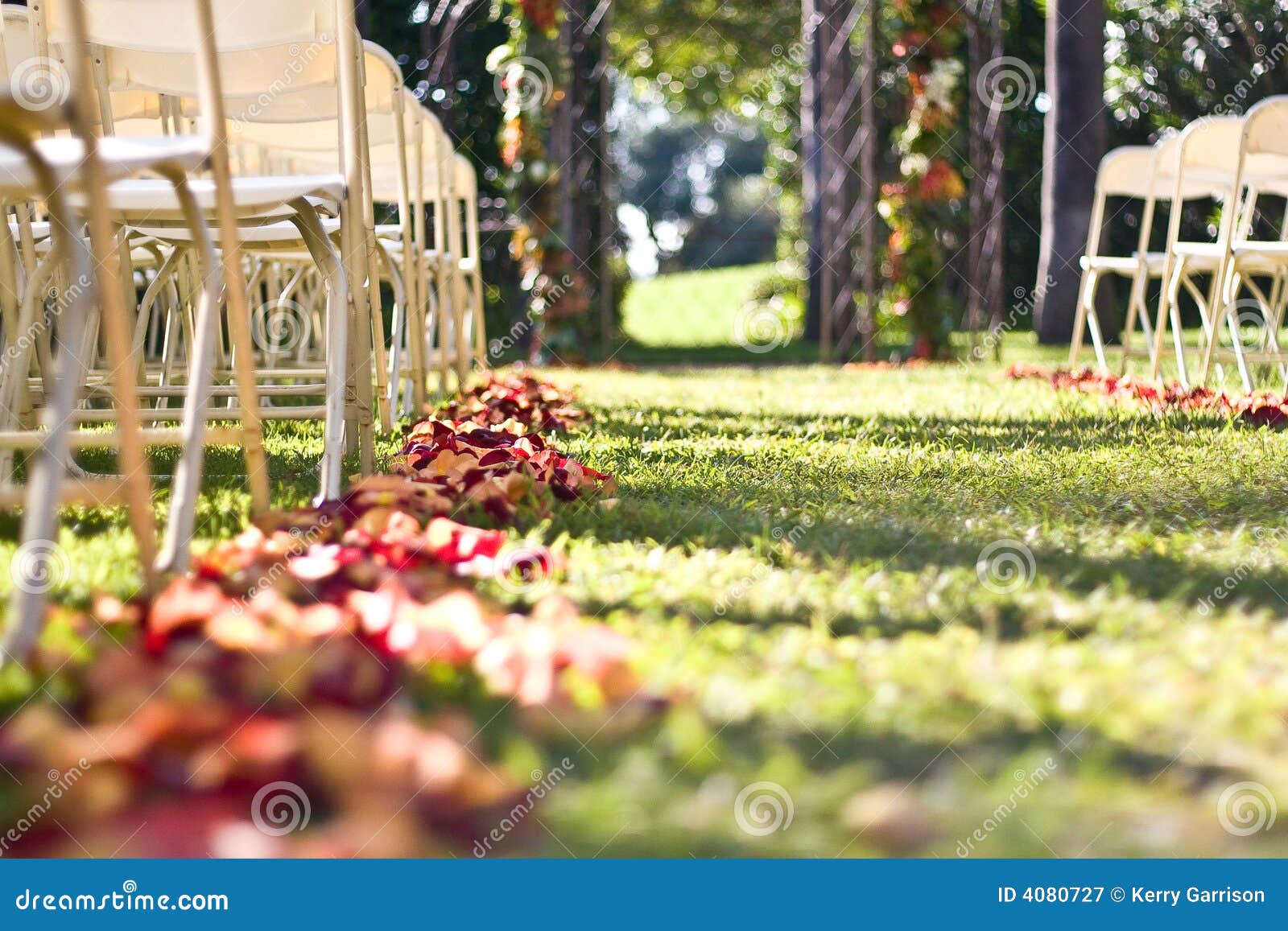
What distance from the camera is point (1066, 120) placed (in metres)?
8.31

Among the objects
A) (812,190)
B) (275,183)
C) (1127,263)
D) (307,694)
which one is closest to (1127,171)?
(1127,263)

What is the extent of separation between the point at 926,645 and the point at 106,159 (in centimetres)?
116

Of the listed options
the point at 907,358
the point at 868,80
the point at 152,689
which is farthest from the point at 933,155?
the point at 152,689

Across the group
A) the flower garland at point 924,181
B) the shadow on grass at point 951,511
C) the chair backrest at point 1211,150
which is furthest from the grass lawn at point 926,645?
the flower garland at point 924,181

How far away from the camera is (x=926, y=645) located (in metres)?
1.43

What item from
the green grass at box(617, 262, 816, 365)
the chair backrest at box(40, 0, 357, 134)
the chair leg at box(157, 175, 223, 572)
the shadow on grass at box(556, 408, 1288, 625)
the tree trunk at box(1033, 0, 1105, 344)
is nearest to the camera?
the chair leg at box(157, 175, 223, 572)

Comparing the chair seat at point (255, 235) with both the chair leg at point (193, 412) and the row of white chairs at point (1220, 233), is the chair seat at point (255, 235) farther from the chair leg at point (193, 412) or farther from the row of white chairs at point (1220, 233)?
the row of white chairs at point (1220, 233)

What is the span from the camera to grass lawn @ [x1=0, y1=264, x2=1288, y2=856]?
1.06 m

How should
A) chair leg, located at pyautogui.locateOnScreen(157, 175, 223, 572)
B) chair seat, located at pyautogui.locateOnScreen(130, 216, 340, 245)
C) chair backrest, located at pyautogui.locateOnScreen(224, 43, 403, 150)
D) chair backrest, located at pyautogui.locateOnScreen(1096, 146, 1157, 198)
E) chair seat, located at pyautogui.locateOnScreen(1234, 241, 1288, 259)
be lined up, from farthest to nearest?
chair backrest, located at pyautogui.locateOnScreen(1096, 146, 1157, 198) → chair seat, located at pyautogui.locateOnScreen(1234, 241, 1288, 259) → chair backrest, located at pyautogui.locateOnScreen(224, 43, 403, 150) → chair seat, located at pyautogui.locateOnScreen(130, 216, 340, 245) → chair leg, located at pyautogui.locateOnScreen(157, 175, 223, 572)

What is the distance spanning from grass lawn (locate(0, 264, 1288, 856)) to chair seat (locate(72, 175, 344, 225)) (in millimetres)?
516

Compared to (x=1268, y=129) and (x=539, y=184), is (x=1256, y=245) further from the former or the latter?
(x=539, y=184)

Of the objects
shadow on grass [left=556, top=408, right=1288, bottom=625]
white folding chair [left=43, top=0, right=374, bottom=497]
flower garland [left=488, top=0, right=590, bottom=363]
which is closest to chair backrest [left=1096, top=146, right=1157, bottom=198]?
shadow on grass [left=556, top=408, right=1288, bottom=625]

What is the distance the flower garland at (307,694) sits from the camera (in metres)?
1.06

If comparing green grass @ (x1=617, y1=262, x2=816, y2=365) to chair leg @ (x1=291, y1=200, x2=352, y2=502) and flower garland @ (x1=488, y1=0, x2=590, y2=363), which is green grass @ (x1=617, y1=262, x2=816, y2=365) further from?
chair leg @ (x1=291, y1=200, x2=352, y2=502)
